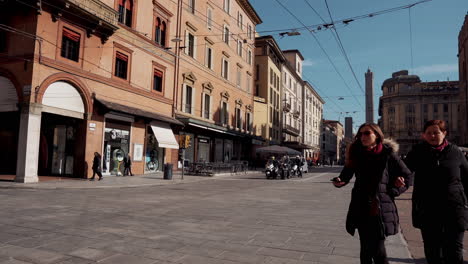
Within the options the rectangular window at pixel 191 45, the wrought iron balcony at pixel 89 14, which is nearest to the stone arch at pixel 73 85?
the wrought iron balcony at pixel 89 14

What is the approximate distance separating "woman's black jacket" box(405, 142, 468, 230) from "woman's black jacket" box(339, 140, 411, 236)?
425mm

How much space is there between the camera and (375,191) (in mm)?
3215

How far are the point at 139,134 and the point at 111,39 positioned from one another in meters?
6.07

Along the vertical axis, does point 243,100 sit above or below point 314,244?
above

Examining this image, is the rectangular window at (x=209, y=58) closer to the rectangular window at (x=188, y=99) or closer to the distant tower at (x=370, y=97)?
the rectangular window at (x=188, y=99)

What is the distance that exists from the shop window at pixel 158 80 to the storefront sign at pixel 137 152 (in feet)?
14.2

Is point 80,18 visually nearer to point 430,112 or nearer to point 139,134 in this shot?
point 139,134

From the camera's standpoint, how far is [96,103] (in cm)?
1872

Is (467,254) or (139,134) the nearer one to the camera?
(467,254)

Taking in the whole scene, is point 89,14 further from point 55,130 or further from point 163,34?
point 163,34

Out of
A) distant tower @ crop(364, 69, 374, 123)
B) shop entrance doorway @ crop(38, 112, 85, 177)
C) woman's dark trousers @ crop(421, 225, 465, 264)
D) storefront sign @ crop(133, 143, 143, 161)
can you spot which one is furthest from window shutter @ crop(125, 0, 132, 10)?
distant tower @ crop(364, 69, 374, 123)

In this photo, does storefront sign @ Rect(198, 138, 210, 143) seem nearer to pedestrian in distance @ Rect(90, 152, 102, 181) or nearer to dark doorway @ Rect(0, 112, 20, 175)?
pedestrian in distance @ Rect(90, 152, 102, 181)

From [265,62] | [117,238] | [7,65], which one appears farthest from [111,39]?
[265,62]

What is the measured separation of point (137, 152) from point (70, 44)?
7.69 meters
